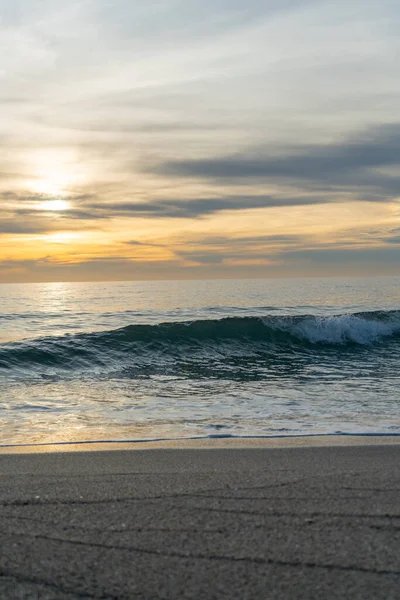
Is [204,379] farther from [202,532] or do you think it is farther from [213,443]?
[202,532]

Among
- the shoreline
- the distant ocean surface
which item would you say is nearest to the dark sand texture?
the shoreline

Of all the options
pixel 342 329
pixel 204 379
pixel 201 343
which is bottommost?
pixel 204 379

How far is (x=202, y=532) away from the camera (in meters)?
3.53

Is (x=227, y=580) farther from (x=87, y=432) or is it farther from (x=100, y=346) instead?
(x=100, y=346)

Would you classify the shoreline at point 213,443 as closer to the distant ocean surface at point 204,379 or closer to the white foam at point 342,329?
the distant ocean surface at point 204,379

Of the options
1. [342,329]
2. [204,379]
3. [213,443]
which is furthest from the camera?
[342,329]

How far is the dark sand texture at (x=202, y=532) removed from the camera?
9.54 feet

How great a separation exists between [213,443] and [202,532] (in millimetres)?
3865

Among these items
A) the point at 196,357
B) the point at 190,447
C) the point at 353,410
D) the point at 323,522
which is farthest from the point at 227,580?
the point at 196,357

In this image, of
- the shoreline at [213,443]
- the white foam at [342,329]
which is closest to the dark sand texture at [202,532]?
the shoreline at [213,443]

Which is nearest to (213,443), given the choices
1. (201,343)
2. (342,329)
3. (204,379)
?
(204,379)

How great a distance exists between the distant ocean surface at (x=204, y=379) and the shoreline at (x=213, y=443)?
0.31 metres

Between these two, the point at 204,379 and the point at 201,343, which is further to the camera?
the point at 201,343

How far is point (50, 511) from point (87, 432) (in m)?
4.36
